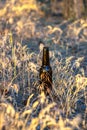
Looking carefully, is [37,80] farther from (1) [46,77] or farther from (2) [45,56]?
(2) [45,56]

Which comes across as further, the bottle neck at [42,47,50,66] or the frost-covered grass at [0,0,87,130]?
the bottle neck at [42,47,50,66]

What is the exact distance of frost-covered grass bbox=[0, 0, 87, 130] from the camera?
A: 3.00 meters

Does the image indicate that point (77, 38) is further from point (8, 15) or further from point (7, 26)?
point (8, 15)

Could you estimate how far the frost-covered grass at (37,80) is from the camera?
3.00 metres

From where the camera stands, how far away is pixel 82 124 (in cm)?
340

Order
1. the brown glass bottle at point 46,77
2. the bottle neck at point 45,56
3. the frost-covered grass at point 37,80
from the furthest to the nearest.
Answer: the brown glass bottle at point 46,77 → the bottle neck at point 45,56 → the frost-covered grass at point 37,80

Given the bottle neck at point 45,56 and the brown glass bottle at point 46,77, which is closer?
the bottle neck at point 45,56

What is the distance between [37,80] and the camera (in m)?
4.22

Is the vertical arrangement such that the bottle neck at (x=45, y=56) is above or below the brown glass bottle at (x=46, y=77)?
above

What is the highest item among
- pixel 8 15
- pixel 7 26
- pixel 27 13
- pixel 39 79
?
pixel 27 13

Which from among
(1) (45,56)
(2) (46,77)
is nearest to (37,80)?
(2) (46,77)

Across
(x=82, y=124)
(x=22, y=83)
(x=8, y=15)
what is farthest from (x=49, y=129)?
(x=8, y=15)

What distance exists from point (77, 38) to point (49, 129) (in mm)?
4112

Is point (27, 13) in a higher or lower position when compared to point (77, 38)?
higher
